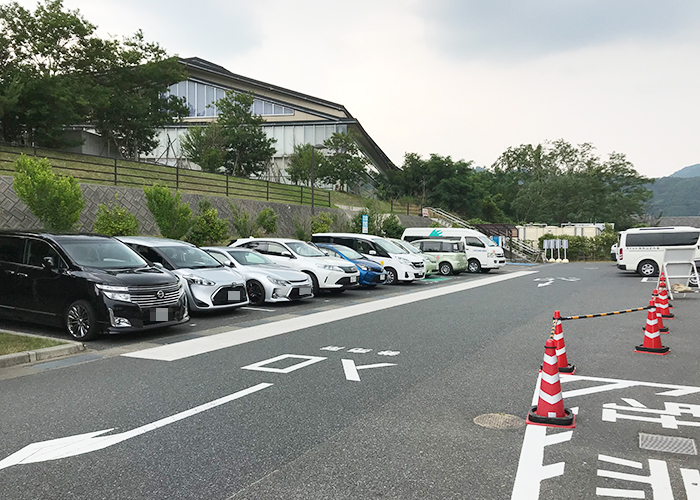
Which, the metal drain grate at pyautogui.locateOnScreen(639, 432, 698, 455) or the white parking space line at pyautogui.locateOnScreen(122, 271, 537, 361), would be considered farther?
the white parking space line at pyautogui.locateOnScreen(122, 271, 537, 361)

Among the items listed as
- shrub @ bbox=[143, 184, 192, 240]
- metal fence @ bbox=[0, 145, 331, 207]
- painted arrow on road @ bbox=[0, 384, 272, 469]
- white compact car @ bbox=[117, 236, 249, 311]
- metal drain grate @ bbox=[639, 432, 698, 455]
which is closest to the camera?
painted arrow on road @ bbox=[0, 384, 272, 469]

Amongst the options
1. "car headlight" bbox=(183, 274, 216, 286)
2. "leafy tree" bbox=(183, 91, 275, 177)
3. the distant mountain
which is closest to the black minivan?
"car headlight" bbox=(183, 274, 216, 286)

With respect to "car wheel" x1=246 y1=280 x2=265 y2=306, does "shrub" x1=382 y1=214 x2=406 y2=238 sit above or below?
above

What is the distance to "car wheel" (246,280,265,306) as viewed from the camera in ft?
43.2

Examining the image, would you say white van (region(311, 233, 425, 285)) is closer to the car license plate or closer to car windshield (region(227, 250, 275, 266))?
car windshield (region(227, 250, 275, 266))

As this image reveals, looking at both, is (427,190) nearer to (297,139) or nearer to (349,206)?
(297,139)

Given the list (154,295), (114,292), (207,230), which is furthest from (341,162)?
(114,292)

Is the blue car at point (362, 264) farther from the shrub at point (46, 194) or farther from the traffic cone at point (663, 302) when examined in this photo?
the traffic cone at point (663, 302)

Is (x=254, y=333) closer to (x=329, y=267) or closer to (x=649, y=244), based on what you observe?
(x=329, y=267)

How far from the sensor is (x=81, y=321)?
8.67 meters

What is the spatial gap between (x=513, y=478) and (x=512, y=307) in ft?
32.0

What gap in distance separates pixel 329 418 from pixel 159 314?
503 centimetres

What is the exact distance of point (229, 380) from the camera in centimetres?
→ 631

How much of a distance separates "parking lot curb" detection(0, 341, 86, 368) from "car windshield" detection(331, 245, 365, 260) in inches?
440
